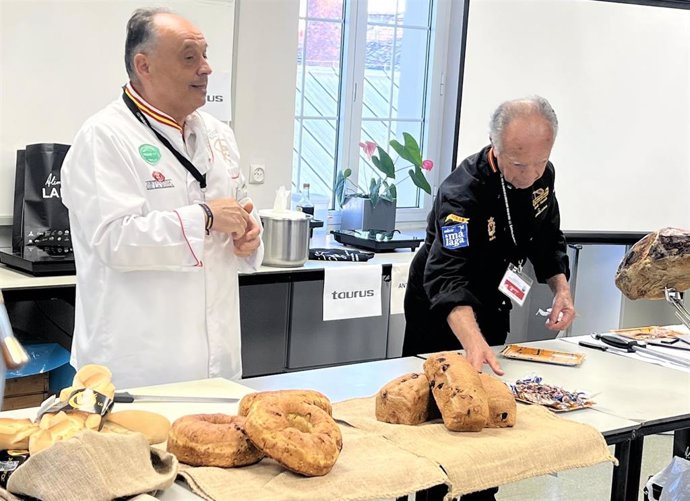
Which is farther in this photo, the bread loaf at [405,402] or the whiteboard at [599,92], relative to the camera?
the whiteboard at [599,92]

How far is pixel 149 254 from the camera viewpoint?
2148mm

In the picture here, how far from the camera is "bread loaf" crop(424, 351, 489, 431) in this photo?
5.78 ft

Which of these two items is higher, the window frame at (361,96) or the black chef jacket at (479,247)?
the window frame at (361,96)

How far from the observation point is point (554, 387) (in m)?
2.17

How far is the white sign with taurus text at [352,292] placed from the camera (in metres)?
3.58

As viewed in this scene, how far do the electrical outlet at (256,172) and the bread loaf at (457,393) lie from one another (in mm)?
2170

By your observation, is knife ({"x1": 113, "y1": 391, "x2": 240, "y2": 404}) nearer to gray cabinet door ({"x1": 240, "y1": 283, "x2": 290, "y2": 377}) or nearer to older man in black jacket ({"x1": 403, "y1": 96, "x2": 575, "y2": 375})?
older man in black jacket ({"x1": 403, "y1": 96, "x2": 575, "y2": 375})

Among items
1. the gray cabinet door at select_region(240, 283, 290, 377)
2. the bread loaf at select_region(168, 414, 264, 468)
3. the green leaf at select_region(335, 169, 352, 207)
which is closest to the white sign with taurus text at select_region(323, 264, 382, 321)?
the gray cabinet door at select_region(240, 283, 290, 377)

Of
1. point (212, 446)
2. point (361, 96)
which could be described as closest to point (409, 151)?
point (361, 96)

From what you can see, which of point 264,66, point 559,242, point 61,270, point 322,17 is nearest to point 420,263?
point 559,242

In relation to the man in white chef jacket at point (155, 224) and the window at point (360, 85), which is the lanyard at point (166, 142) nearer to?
the man in white chef jacket at point (155, 224)

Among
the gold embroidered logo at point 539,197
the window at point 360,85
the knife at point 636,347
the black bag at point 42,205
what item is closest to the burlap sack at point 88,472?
the gold embroidered logo at point 539,197

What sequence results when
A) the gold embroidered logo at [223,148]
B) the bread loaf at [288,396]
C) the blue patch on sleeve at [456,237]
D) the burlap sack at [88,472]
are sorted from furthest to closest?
the blue patch on sleeve at [456,237] → the gold embroidered logo at [223,148] → the bread loaf at [288,396] → the burlap sack at [88,472]

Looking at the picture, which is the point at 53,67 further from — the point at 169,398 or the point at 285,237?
the point at 169,398
